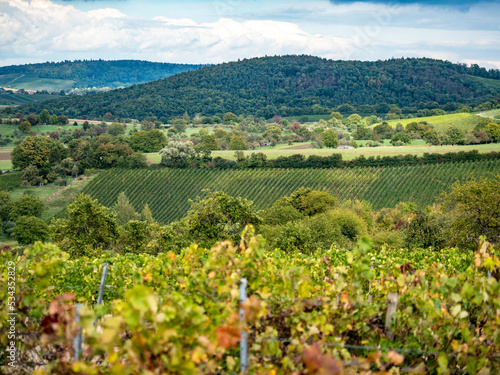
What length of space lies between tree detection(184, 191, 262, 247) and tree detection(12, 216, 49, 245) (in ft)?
73.7

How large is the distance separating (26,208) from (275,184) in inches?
965

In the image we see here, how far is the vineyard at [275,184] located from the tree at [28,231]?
10011 millimetres

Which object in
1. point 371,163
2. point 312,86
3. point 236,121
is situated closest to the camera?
→ point 371,163

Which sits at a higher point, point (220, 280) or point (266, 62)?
point (266, 62)

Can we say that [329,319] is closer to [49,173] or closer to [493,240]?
[493,240]

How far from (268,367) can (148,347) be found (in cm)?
117

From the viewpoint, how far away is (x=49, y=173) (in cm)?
5516

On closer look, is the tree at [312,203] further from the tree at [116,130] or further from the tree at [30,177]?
the tree at [116,130]

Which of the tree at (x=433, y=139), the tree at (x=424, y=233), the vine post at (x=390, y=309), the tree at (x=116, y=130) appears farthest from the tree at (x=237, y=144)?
the vine post at (x=390, y=309)

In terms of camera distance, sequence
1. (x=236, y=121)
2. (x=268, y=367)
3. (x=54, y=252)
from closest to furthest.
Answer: (x=268, y=367), (x=54, y=252), (x=236, y=121)

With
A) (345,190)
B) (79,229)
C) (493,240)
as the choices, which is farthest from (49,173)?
(493,240)

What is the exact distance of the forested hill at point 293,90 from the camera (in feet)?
465

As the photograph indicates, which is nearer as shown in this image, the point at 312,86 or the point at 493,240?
the point at 493,240

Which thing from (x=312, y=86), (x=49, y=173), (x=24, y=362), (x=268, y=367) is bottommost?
(x=49, y=173)
